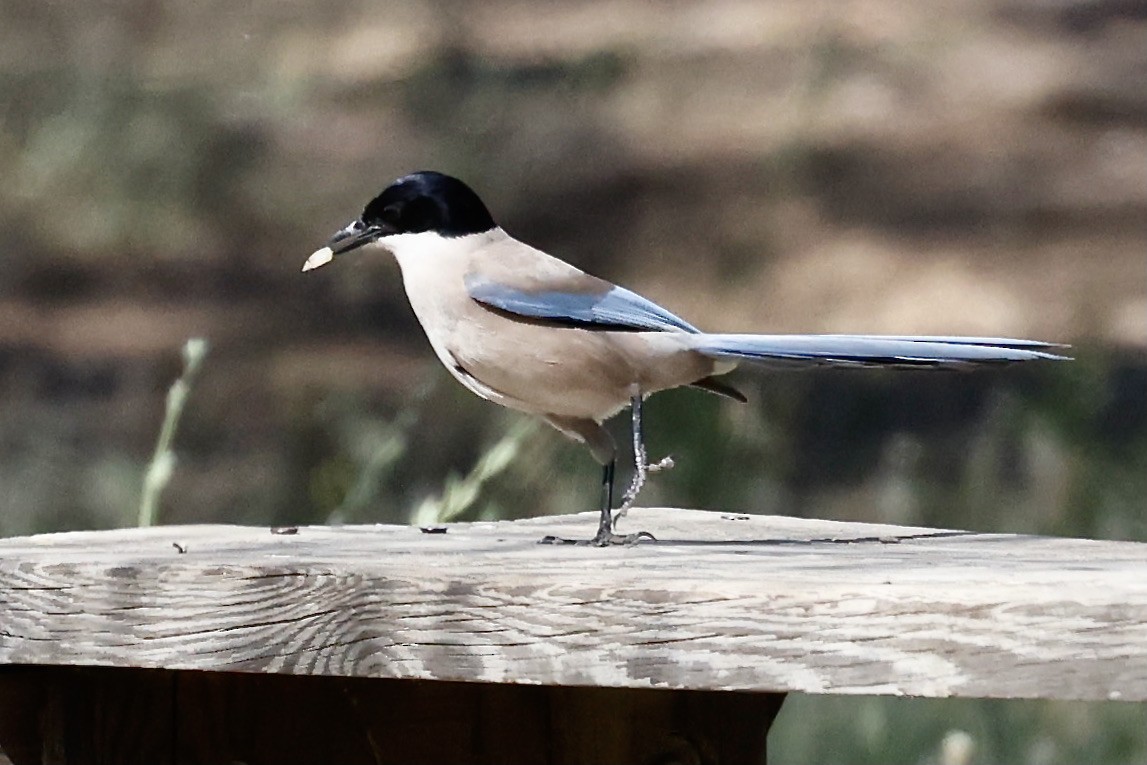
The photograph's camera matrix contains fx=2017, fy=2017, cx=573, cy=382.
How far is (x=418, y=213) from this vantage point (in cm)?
244

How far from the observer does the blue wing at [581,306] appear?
2289 mm

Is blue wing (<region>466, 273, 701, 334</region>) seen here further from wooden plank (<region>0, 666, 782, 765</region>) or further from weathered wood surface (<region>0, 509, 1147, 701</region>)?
wooden plank (<region>0, 666, 782, 765</region>)

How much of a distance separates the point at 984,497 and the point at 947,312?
0.49m

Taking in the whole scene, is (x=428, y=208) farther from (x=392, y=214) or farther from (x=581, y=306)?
(x=581, y=306)

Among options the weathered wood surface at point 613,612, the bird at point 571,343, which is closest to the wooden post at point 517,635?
the weathered wood surface at point 613,612

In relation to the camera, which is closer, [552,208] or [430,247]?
[430,247]

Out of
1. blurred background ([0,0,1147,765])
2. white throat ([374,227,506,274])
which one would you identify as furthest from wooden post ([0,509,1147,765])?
blurred background ([0,0,1147,765])

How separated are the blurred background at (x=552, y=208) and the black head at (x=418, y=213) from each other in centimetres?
196

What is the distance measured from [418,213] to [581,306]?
0.27 m

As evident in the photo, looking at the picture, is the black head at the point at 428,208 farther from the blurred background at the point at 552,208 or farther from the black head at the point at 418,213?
the blurred background at the point at 552,208

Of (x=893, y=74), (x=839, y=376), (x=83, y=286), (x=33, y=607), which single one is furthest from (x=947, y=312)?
(x=33, y=607)

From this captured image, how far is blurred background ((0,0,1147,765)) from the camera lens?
4508mm

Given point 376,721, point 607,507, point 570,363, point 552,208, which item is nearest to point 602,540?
point 607,507

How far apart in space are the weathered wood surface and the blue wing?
263 mm
